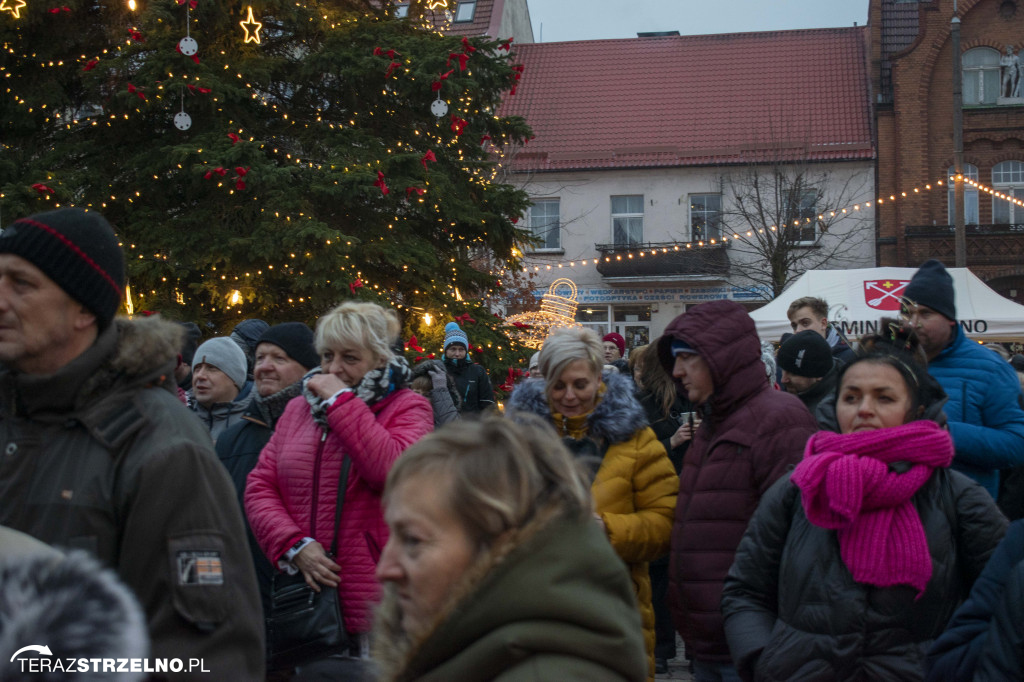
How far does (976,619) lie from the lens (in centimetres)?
252

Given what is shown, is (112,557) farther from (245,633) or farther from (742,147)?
(742,147)

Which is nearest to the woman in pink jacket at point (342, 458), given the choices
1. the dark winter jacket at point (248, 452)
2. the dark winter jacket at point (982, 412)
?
the dark winter jacket at point (248, 452)

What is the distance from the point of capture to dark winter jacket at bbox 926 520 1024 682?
247 cm

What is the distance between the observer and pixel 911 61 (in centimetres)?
2834

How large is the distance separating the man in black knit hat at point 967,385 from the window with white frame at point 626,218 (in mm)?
26296

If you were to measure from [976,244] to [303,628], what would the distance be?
28019mm

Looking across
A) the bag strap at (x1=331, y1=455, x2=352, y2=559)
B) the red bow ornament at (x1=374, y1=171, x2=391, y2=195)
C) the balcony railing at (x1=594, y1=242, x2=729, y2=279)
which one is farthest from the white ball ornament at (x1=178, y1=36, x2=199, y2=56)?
the balcony railing at (x1=594, y1=242, x2=729, y2=279)

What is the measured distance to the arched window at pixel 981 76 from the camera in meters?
28.6

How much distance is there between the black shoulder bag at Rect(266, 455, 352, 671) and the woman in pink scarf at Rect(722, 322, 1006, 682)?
4.64 ft

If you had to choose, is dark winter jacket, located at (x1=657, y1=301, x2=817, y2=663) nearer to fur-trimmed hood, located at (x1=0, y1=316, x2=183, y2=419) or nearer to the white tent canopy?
fur-trimmed hood, located at (x1=0, y1=316, x2=183, y2=419)

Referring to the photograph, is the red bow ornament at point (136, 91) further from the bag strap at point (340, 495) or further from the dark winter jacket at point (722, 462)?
the dark winter jacket at point (722, 462)

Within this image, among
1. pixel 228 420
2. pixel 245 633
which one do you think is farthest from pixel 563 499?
pixel 228 420

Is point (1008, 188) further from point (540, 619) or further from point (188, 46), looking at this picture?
point (540, 619)

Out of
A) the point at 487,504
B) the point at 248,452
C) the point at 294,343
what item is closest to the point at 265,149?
the point at 294,343
